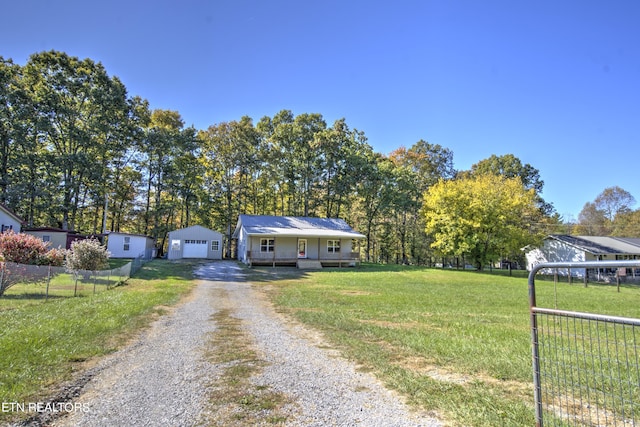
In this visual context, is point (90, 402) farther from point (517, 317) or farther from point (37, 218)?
point (37, 218)

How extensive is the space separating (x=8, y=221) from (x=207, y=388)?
26436mm

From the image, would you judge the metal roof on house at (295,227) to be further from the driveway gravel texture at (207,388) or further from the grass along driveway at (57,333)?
the driveway gravel texture at (207,388)

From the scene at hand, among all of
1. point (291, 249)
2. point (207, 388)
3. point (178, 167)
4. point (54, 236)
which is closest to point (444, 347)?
point (207, 388)

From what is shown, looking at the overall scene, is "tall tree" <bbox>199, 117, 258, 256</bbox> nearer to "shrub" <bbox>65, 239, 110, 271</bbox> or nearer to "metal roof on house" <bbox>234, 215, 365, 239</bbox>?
"metal roof on house" <bbox>234, 215, 365, 239</bbox>

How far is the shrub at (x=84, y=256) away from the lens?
599 inches

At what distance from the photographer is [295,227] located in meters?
31.0

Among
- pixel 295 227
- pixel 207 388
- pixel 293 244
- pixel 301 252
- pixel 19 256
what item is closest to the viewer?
pixel 207 388

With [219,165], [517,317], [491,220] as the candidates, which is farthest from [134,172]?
[517,317]

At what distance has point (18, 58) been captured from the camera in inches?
1147

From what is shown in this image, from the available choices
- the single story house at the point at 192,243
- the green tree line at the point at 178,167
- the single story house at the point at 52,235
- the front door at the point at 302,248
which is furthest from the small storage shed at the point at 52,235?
the front door at the point at 302,248

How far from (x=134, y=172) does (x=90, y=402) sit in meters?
38.7

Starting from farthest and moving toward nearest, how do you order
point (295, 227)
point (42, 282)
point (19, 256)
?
point (295, 227) → point (19, 256) → point (42, 282)

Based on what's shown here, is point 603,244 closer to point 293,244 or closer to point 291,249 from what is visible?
point 293,244

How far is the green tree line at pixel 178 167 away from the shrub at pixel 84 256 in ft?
54.5
